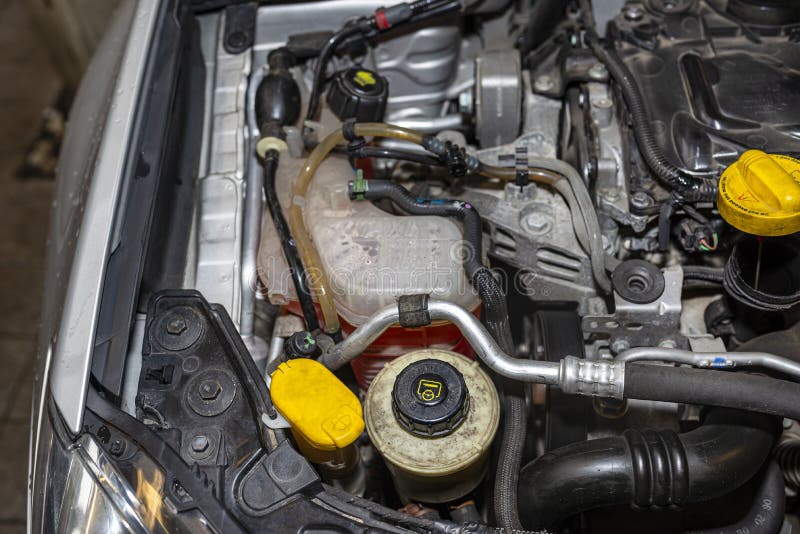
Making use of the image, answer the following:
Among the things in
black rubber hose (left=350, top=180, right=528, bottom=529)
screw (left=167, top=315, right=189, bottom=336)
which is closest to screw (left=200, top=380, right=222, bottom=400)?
screw (left=167, top=315, right=189, bottom=336)

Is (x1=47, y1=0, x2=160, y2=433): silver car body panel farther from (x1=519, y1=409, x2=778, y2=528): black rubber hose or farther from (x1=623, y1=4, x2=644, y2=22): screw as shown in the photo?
(x1=623, y1=4, x2=644, y2=22): screw

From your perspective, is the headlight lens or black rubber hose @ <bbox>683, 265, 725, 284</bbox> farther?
black rubber hose @ <bbox>683, 265, 725, 284</bbox>

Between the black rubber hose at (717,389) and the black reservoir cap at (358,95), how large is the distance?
0.83 metres

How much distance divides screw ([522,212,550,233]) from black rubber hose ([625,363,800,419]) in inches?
18.3

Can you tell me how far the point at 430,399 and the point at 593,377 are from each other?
0.24 meters

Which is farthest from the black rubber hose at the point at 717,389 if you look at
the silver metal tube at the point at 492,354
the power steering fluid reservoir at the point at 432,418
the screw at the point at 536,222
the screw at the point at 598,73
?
the screw at the point at 598,73

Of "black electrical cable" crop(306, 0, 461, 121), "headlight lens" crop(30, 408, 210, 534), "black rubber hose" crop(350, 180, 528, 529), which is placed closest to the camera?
"headlight lens" crop(30, 408, 210, 534)

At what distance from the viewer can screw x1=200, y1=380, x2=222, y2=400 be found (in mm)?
1123

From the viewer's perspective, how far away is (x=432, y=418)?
3.34ft

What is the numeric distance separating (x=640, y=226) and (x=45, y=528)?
1114mm

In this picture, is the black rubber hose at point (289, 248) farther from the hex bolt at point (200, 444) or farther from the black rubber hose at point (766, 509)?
the black rubber hose at point (766, 509)

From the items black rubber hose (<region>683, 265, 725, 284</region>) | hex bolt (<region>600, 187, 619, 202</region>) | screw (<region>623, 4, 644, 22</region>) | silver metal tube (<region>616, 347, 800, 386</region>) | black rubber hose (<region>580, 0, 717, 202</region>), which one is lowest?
silver metal tube (<region>616, 347, 800, 386</region>)

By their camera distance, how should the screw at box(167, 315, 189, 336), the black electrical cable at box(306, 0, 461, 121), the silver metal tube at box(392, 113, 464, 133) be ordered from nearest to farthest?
the screw at box(167, 315, 189, 336) < the black electrical cable at box(306, 0, 461, 121) < the silver metal tube at box(392, 113, 464, 133)

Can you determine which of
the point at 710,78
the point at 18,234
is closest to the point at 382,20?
the point at 710,78
